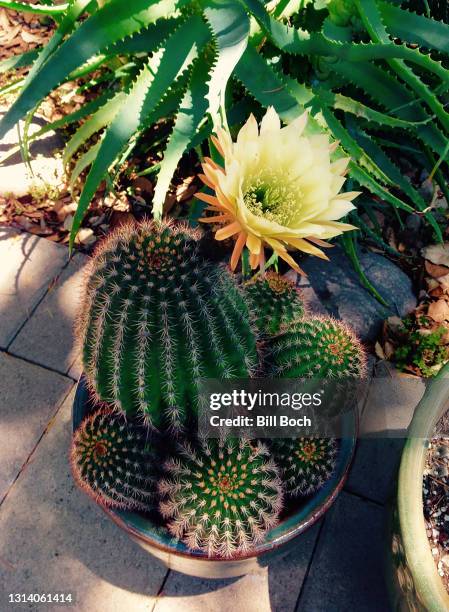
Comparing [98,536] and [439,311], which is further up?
[439,311]

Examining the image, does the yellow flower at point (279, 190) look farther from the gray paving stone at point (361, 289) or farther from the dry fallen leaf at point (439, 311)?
the dry fallen leaf at point (439, 311)

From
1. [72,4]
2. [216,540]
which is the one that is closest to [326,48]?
[72,4]

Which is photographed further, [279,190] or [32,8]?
[32,8]

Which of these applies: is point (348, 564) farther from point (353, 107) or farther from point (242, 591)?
point (353, 107)

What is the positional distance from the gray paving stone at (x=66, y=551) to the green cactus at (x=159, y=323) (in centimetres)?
65

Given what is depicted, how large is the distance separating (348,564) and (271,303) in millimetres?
823

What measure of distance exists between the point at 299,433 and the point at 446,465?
45cm

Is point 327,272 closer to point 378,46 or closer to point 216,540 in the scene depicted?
point 378,46

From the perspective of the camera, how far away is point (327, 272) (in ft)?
6.84

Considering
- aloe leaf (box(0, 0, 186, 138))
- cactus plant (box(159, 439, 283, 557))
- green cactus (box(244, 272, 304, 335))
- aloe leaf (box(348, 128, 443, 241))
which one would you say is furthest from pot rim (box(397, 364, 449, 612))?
aloe leaf (box(0, 0, 186, 138))

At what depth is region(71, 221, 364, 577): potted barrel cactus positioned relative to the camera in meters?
1.15

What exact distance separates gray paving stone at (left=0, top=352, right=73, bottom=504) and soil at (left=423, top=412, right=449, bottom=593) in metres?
1.15

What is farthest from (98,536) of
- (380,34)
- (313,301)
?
(380,34)

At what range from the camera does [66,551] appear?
168 cm
